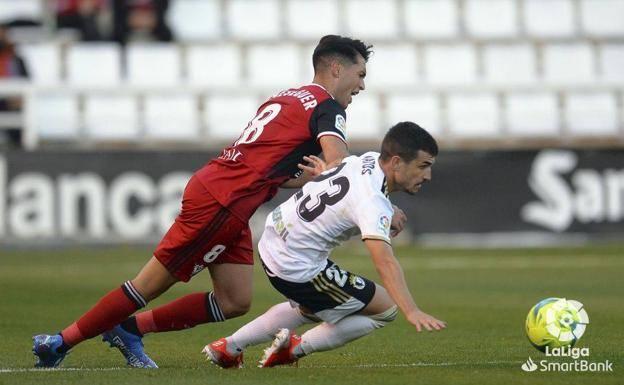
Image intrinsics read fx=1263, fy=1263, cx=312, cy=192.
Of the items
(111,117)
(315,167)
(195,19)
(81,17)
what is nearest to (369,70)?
(195,19)

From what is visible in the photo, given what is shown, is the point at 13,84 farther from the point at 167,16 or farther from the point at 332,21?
the point at 332,21

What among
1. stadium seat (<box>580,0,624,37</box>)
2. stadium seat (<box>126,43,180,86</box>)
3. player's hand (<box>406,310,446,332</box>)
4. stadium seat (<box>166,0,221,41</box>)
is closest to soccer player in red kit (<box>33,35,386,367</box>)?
player's hand (<box>406,310,446,332</box>)

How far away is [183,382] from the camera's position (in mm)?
6828

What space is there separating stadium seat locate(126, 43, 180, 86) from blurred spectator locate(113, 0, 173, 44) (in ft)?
0.73

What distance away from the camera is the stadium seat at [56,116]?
23.3m

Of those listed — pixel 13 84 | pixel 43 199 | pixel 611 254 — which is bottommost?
pixel 611 254

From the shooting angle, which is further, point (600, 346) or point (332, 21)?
point (332, 21)

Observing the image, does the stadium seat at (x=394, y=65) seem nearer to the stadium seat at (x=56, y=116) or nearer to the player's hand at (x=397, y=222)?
the stadium seat at (x=56, y=116)

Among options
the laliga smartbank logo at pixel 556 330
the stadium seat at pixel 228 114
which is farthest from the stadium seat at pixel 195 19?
the laliga smartbank logo at pixel 556 330

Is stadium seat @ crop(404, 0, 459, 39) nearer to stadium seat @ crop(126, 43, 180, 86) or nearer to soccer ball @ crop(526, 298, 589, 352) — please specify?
stadium seat @ crop(126, 43, 180, 86)

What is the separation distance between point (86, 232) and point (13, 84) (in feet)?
12.0

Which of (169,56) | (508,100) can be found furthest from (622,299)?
(169,56)

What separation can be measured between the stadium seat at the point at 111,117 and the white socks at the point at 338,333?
1641cm

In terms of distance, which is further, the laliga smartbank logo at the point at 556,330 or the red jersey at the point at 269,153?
the red jersey at the point at 269,153
